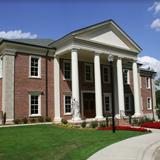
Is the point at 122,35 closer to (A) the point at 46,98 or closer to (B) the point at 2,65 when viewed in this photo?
(A) the point at 46,98

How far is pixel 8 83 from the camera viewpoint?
24.1m

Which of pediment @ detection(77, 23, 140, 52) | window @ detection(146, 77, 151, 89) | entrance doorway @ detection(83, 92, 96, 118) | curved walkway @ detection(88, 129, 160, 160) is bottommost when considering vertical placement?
curved walkway @ detection(88, 129, 160, 160)

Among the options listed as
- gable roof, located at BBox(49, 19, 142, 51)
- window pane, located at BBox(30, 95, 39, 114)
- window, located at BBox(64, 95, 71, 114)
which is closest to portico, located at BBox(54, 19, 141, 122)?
window, located at BBox(64, 95, 71, 114)

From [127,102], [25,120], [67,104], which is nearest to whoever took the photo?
[25,120]

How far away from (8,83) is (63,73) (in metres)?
6.58

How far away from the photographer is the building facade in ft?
80.0

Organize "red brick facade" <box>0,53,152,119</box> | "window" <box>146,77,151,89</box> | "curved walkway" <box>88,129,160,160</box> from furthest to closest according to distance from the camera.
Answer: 1. "window" <box>146,77,151,89</box>
2. "red brick facade" <box>0,53,152,119</box>
3. "curved walkway" <box>88,129,160,160</box>

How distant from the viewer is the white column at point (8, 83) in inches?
935

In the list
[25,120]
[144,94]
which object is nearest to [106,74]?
[144,94]

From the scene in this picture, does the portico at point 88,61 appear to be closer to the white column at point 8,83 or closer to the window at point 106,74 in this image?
the window at point 106,74

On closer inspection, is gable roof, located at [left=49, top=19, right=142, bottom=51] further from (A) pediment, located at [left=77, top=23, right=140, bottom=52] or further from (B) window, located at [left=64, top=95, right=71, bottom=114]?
(B) window, located at [left=64, top=95, right=71, bottom=114]

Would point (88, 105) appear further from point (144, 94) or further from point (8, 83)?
point (144, 94)

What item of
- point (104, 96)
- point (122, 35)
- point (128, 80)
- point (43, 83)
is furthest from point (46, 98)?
point (128, 80)

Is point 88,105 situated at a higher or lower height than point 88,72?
lower
